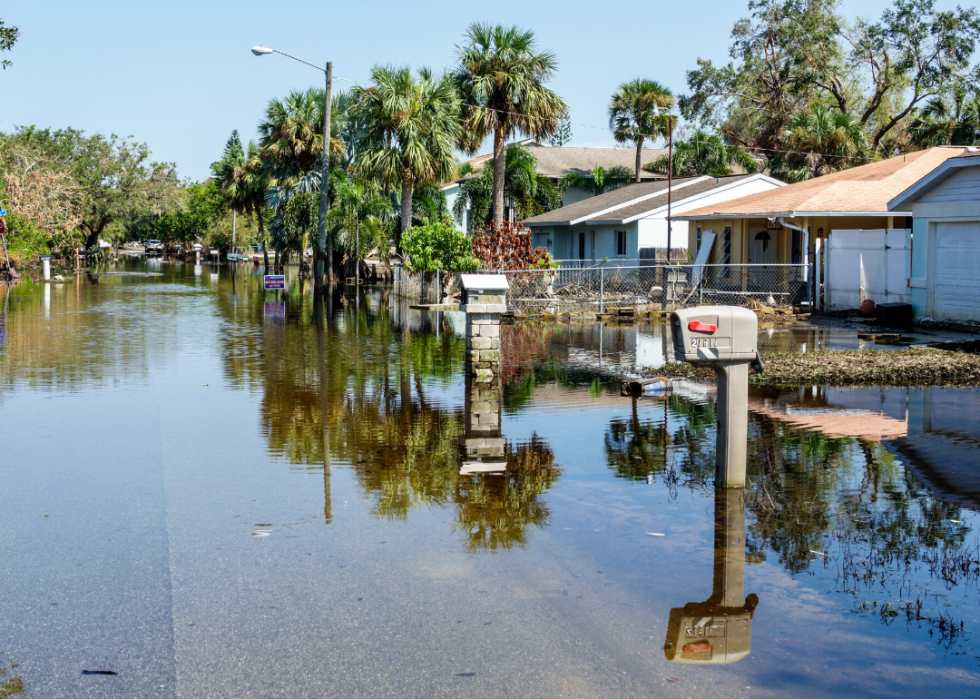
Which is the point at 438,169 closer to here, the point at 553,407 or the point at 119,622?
the point at 553,407

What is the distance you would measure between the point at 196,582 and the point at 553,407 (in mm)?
6901

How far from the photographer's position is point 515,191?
5256cm

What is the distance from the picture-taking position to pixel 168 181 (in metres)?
85.8

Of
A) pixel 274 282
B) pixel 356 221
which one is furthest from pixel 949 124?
pixel 274 282

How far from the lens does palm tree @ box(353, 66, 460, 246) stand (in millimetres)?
41844

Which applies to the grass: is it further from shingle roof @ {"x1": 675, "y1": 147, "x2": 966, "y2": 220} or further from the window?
the window

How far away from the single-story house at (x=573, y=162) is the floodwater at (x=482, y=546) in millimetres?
42350

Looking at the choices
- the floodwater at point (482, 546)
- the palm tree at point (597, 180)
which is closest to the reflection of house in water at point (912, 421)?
the floodwater at point (482, 546)

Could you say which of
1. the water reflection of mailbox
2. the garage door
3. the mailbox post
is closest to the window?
the garage door

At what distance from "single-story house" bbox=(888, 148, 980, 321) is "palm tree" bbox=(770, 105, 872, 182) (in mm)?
21140

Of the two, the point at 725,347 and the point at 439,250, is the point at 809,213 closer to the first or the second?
the point at 439,250

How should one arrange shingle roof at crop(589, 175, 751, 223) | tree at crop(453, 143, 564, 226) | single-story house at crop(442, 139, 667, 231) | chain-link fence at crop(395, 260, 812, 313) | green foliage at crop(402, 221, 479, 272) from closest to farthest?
chain-link fence at crop(395, 260, 812, 313) → green foliage at crop(402, 221, 479, 272) → shingle roof at crop(589, 175, 751, 223) → tree at crop(453, 143, 564, 226) → single-story house at crop(442, 139, 667, 231)

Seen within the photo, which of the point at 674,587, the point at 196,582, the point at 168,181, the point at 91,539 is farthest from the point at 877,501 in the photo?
the point at 168,181

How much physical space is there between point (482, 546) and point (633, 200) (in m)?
36.4
